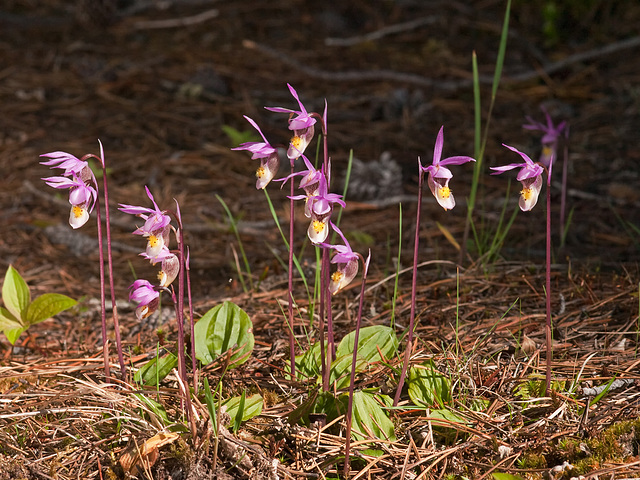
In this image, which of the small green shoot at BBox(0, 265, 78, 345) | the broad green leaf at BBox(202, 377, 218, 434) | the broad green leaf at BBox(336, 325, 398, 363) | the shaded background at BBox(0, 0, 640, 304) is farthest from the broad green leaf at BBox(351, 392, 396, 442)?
the small green shoot at BBox(0, 265, 78, 345)

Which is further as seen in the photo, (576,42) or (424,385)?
(576,42)

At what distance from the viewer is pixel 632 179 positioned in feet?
11.6

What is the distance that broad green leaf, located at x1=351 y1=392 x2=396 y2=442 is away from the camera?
176cm

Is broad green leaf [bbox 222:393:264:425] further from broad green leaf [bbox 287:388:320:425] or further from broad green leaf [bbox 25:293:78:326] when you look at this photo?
broad green leaf [bbox 25:293:78:326]

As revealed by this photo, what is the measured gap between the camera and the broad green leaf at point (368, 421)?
176 centimetres

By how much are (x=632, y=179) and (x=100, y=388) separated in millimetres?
2910

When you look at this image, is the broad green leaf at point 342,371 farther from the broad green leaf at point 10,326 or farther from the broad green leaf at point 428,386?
the broad green leaf at point 10,326

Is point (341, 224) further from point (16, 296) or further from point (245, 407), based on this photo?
point (245, 407)

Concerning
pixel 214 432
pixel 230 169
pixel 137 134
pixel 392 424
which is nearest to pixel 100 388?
Result: pixel 214 432

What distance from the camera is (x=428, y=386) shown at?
187cm

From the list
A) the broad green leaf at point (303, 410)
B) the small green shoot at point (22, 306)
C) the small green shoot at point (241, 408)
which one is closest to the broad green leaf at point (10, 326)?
the small green shoot at point (22, 306)

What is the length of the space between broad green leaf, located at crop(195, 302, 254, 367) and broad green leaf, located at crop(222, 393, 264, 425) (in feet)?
0.78

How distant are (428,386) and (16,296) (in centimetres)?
147

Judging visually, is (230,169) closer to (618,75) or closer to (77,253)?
(77,253)
